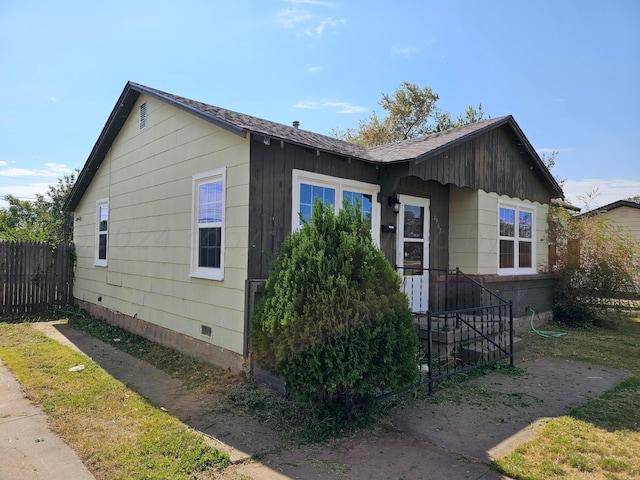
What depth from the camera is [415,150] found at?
7219 millimetres

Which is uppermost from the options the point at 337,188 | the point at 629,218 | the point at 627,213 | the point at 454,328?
the point at 627,213

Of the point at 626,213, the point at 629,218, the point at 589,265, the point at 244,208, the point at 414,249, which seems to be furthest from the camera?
the point at 626,213

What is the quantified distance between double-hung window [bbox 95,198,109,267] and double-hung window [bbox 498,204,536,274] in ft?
31.1

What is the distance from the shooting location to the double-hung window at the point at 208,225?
5961mm

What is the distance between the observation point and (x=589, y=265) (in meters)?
9.91

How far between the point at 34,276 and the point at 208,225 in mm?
7586

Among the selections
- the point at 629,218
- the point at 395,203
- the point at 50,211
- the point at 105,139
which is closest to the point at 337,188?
the point at 395,203

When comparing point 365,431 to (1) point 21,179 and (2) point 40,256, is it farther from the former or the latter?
(1) point 21,179

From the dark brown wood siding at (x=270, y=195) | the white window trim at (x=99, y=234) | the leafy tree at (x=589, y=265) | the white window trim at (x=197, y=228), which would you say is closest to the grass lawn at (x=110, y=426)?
the white window trim at (x=197, y=228)

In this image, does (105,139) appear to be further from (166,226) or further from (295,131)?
(295,131)

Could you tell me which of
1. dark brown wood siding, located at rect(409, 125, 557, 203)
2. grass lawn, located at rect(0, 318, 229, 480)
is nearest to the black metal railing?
dark brown wood siding, located at rect(409, 125, 557, 203)

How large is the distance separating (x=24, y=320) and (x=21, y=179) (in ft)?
105

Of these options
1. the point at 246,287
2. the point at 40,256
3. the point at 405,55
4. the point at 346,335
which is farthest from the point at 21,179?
the point at 346,335

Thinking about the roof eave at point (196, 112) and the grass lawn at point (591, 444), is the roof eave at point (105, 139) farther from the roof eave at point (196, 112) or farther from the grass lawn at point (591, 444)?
the grass lawn at point (591, 444)
